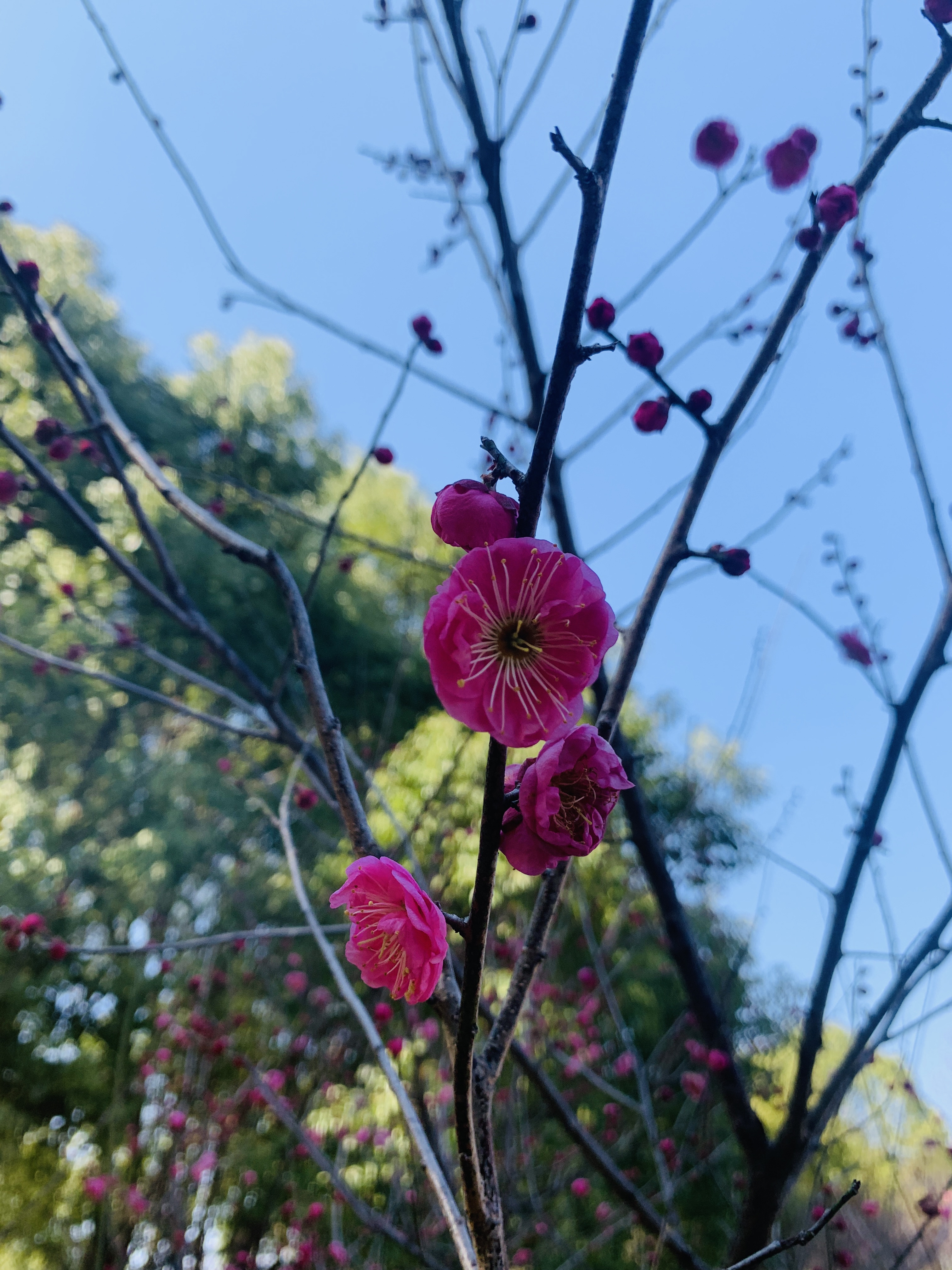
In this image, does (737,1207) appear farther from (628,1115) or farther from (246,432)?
(246,432)

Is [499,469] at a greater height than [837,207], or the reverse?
[837,207]

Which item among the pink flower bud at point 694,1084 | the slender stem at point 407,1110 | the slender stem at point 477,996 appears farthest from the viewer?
the pink flower bud at point 694,1084

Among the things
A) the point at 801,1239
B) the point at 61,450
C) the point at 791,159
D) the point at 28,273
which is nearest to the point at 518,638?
the point at 801,1239

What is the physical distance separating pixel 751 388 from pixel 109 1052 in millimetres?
5816

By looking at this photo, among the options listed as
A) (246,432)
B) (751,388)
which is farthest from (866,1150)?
(246,432)

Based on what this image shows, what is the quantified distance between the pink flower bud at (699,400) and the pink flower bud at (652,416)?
39 mm

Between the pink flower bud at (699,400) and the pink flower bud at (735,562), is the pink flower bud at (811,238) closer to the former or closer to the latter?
the pink flower bud at (699,400)

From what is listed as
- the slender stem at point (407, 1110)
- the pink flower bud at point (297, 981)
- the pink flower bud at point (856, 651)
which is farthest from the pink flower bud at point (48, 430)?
the pink flower bud at point (297, 981)

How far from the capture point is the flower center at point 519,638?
1.80ft

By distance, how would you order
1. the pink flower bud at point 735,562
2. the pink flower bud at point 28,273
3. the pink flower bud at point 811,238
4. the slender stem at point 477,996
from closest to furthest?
the slender stem at point 477,996, the pink flower bud at point 735,562, the pink flower bud at point 811,238, the pink flower bud at point 28,273

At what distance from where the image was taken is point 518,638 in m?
0.55

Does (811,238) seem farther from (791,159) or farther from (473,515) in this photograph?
(473,515)

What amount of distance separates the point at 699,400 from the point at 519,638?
0.49 meters

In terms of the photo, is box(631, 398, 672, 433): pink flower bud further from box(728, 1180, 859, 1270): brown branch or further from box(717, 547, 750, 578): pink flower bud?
box(728, 1180, 859, 1270): brown branch
